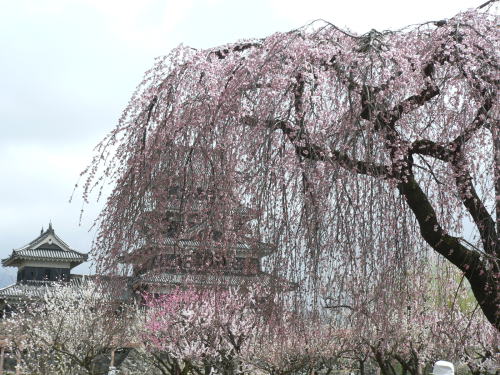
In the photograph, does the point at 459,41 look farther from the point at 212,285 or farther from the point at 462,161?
the point at 212,285

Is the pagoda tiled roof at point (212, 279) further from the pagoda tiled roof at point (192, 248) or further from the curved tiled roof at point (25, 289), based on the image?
the curved tiled roof at point (25, 289)

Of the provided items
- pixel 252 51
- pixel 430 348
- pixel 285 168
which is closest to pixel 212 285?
pixel 285 168

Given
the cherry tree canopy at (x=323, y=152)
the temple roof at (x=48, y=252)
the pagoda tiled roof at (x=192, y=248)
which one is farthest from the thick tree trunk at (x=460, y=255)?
the temple roof at (x=48, y=252)

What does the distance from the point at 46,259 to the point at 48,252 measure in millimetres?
446

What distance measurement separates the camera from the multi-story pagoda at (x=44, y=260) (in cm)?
3053

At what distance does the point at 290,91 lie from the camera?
3678mm

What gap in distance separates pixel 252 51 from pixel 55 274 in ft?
95.3

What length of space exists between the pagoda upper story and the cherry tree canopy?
28.3 metres

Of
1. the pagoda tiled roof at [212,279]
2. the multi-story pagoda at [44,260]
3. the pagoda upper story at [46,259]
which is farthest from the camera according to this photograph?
the pagoda upper story at [46,259]

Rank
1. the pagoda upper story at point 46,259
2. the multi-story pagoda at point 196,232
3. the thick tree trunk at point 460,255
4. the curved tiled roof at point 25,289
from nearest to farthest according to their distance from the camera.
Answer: the multi-story pagoda at point 196,232, the thick tree trunk at point 460,255, the curved tiled roof at point 25,289, the pagoda upper story at point 46,259

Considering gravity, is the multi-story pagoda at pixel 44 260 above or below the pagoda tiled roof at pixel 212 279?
above

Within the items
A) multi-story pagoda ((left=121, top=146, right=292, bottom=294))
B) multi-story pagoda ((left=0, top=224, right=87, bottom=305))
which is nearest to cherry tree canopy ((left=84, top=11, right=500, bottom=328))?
multi-story pagoda ((left=121, top=146, right=292, bottom=294))

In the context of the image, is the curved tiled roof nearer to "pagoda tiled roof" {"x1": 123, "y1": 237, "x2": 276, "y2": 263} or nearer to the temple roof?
the temple roof

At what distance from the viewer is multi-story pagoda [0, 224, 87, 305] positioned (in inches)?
1202
